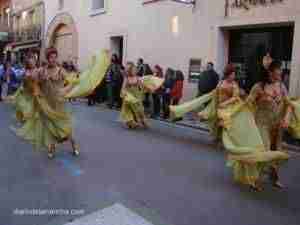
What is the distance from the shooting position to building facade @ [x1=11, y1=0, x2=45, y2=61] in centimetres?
2728

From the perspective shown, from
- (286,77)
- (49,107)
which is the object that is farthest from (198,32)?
(49,107)

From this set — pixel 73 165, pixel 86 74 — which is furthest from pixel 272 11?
pixel 73 165

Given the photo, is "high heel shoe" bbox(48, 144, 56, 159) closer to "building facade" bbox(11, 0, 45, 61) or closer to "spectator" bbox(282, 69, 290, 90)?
"spectator" bbox(282, 69, 290, 90)

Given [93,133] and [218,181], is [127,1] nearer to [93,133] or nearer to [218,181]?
[93,133]

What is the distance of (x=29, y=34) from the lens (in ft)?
96.3

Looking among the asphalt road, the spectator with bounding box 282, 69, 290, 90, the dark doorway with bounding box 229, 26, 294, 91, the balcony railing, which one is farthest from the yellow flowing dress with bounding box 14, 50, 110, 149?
the balcony railing

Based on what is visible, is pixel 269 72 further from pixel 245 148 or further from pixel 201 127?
pixel 201 127

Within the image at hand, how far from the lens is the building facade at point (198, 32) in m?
11.0

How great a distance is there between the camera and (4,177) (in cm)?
540

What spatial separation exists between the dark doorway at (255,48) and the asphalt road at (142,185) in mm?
4571

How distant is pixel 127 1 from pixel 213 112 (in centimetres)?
1072

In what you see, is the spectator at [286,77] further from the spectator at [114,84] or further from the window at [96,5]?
the window at [96,5]

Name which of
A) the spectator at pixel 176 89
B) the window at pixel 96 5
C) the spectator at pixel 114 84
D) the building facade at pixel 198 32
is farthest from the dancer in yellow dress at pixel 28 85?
the window at pixel 96 5

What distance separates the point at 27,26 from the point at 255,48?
72.7 feet
